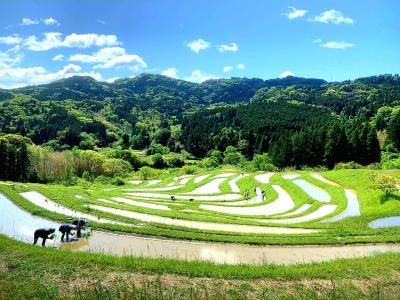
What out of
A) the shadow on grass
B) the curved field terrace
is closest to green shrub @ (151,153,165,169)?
the curved field terrace

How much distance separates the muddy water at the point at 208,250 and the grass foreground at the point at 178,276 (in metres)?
Answer: 3.28

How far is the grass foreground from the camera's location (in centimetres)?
→ 1427

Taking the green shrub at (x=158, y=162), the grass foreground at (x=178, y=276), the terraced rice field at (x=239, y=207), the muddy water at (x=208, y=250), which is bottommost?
the green shrub at (x=158, y=162)

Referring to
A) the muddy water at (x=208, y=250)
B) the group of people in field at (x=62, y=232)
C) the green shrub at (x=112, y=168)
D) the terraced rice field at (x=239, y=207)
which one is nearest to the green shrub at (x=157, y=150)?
the green shrub at (x=112, y=168)

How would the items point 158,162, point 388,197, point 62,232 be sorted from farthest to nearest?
1. point 158,162
2. point 388,197
3. point 62,232

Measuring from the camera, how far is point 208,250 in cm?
2373

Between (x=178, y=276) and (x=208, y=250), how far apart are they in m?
7.28

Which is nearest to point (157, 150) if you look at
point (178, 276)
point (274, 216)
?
point (274, 216)

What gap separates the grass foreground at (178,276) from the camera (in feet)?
46.8

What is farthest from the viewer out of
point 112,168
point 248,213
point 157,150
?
point 157,150

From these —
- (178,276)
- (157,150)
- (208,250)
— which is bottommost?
(157,150)

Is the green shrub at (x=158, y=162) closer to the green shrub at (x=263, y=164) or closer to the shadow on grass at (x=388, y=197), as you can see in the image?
the green shrub at (x=263, y=164)

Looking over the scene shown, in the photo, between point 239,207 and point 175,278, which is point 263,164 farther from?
point 175,278

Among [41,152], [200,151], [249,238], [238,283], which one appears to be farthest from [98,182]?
[200,151]
